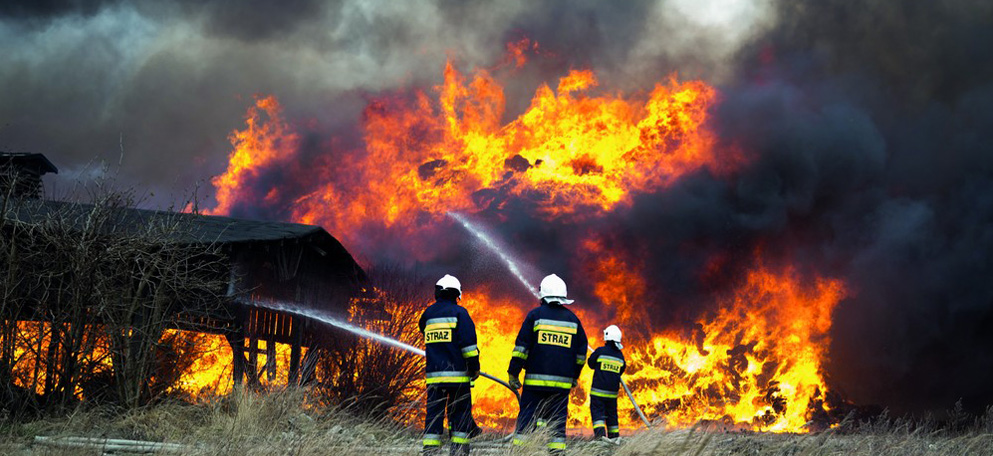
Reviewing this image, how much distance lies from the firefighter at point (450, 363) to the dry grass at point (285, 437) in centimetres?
54

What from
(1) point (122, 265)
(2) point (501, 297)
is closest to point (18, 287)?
(1) point (122, 265)

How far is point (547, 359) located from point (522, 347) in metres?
0.32

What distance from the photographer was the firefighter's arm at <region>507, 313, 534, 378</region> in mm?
10000

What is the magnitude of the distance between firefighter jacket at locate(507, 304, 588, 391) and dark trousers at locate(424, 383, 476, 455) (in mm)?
656

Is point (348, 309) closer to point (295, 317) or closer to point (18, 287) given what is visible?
point (295, 317)

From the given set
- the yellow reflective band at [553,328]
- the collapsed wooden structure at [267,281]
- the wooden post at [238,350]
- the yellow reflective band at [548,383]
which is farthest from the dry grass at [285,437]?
the wooden post at [238,350]

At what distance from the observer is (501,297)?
30.4m

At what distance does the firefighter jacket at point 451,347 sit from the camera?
9836mm

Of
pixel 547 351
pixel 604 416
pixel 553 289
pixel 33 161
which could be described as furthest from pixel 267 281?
pixel 33 161

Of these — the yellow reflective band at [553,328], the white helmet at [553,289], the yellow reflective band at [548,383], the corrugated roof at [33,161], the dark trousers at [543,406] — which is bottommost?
the dark trousers at [543,406]

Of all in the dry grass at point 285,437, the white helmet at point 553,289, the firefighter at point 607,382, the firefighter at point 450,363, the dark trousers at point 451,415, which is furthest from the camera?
the firefighter at point 607,382

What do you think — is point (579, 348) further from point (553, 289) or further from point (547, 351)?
point (553, 289)

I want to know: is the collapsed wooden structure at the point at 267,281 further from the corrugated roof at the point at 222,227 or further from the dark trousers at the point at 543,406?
the dark trousers at the point at 543,406

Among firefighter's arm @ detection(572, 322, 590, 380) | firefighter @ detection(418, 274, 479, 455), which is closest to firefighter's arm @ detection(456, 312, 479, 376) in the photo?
firefighter @ detection(418, 274, 479, 455)
